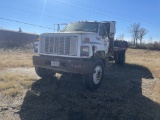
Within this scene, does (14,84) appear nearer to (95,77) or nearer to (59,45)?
(59,45)

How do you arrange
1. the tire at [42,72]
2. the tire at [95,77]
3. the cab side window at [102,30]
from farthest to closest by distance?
the cab side window at [102,30]
the tire at [42,72]
the tire at [95,77]

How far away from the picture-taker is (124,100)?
6617 mm

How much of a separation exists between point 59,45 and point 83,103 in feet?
7.58

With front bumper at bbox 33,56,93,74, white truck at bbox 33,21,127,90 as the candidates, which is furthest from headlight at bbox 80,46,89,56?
front bumper at bbox 33,56,93,74

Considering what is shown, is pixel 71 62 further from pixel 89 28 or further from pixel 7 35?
pixel 7 35

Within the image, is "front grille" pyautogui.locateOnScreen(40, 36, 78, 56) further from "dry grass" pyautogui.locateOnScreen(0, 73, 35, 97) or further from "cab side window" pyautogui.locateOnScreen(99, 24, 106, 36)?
"cab side window" pyautogui.locateOnScreen(99, 24, 106, 36)

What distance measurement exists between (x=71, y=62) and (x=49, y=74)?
2.20m

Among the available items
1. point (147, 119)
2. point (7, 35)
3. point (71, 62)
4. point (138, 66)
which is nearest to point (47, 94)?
point (71, 62)

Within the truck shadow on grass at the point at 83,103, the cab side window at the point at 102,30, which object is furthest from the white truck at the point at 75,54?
the truck shadow on grass at the point at 83,103

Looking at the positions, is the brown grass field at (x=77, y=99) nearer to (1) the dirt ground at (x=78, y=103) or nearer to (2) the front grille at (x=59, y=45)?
(1) the dirt ground at (x=78, y=103)

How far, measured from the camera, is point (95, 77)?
7.69 meters

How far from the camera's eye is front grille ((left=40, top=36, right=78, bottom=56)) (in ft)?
23.6

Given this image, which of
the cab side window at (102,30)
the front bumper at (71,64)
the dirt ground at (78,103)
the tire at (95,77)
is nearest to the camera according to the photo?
the dirt ground at (78,103)

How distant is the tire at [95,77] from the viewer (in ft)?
24.0
